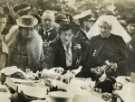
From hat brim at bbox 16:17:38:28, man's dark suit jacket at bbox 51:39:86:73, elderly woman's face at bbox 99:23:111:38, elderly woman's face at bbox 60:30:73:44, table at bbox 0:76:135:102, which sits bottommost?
table at bbox 0:76:135:102

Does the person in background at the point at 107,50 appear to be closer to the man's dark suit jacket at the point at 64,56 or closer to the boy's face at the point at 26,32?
the man's dark suit jacket at the point at 64,56

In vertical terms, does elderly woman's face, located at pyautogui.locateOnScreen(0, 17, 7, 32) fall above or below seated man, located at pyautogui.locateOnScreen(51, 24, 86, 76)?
above

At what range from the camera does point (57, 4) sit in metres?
1.16

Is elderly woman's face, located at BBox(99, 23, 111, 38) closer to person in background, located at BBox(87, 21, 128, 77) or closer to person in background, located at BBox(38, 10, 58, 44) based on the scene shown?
person in background, located at BBox(87, 21, 128, 77)

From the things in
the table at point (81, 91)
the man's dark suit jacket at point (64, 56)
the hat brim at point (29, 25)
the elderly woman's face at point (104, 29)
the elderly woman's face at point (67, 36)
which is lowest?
the table at point (81, 91)

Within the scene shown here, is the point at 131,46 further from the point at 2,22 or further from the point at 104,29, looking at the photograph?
the point at 2,22

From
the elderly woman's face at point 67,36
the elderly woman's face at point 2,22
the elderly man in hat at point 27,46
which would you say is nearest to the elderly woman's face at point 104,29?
the elderly woman's face at point 67,36

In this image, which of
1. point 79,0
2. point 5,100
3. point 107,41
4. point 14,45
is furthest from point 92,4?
point 5,100

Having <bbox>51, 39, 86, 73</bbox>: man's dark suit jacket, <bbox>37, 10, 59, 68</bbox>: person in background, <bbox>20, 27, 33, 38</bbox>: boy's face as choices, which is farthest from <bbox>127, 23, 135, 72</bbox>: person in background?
<bbox>20, 27, 33, 38</bbox>: boy's face

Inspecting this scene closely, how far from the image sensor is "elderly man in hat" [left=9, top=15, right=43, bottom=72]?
114 cm

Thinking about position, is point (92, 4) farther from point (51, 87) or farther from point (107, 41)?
point (51, 87)

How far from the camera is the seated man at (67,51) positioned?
1124mm

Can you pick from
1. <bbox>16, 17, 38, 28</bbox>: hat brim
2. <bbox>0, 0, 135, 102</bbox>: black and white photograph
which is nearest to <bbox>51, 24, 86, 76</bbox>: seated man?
<bbox>0, 0, 135, 102</bbox>: black and white photograph

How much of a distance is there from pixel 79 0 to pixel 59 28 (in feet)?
0.43
